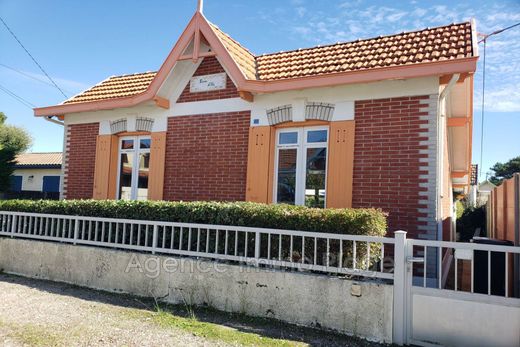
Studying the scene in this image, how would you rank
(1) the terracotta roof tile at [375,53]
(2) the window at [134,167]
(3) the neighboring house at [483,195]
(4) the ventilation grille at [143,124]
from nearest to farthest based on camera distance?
(1) the terracotta roof tile at [375,53], (4) the ventilation grille at [143,124], (2) the window at [134,167], (3) the neighboring house at [483,195]

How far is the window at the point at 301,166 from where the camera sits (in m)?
6.89

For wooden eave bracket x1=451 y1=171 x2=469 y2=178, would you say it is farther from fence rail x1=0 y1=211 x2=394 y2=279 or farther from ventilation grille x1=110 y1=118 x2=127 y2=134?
ventilation grille x1=110 y1=118 x2=127 y2=134

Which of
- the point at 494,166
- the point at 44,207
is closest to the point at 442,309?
the point at 44,207

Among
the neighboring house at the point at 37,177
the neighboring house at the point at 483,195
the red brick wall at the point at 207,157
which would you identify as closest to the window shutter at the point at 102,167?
the red brick wall at the point at 207,157

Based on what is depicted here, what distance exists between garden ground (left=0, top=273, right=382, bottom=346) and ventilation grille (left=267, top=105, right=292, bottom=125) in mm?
3587

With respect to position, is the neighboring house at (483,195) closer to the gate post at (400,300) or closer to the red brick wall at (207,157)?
the red brick wall at (207,157)

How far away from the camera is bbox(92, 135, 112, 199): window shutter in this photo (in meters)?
8.91

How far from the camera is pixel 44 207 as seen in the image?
718 cm

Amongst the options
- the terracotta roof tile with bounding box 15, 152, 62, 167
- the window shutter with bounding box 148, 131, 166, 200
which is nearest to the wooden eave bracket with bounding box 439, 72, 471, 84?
the window shutter with bounding box 148, 131, 166, 200

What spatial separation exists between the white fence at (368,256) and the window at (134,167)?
6.79 ft

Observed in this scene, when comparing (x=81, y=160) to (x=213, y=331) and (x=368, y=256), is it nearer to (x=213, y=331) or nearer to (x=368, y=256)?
(x=213, y=331)

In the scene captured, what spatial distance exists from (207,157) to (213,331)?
409 cm

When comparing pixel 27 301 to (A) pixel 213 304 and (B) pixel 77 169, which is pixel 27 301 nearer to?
(A) pixel 213 304

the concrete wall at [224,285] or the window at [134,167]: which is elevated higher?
the window at [134,167]
